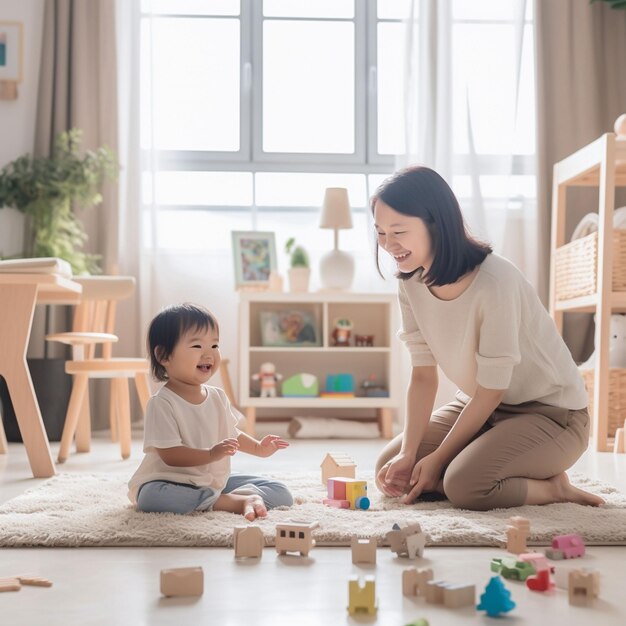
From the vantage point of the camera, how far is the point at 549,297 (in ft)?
12.9

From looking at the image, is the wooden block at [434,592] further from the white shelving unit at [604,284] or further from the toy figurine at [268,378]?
the toy figurine at [268,378]

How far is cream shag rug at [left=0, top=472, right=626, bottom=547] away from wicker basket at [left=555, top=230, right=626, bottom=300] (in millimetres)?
1387

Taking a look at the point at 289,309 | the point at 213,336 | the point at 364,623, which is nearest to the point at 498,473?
the point at 213,336

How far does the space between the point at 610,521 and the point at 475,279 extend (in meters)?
0.55

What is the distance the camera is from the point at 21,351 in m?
2.28

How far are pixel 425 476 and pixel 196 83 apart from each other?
2734 mm

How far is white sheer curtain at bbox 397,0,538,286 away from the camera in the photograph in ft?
13.1

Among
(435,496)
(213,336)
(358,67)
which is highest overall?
(358,67)

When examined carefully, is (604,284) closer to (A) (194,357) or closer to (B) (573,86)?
(B) (573,86)

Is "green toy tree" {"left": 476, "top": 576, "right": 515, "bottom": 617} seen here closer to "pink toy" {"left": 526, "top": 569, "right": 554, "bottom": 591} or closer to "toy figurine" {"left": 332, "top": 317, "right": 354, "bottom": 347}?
"pink toy" {"left": 526, "top": 569, "right": 554, "bottom": 591}

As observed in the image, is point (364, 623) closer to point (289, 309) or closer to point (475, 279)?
point (475, 279)

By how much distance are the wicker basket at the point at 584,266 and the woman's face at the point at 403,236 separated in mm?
1610

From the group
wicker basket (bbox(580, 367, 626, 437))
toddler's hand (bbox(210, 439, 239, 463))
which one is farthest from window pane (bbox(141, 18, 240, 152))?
toddler's hand (bbox(210, 439, 239, 463))

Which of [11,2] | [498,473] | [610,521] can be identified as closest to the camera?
[610,521]
